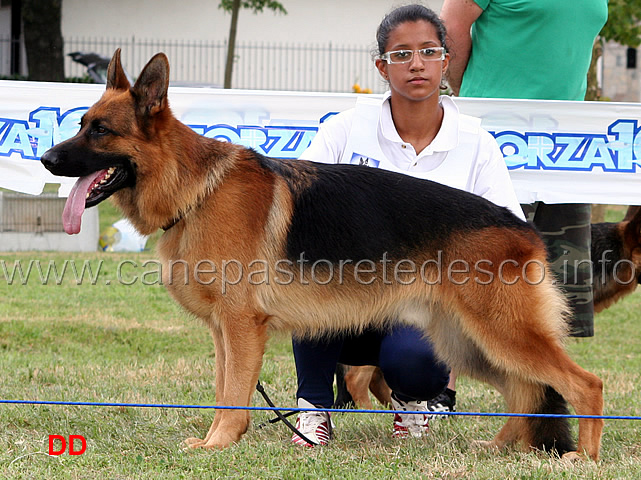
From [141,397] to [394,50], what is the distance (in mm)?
2324

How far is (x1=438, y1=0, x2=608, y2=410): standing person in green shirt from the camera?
433cm

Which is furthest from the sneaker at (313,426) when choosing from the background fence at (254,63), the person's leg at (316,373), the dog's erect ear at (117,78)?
the background fence at (254,63)

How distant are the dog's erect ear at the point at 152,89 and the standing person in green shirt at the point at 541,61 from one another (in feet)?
5.75

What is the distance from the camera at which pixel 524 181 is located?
202 inches

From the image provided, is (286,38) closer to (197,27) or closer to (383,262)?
(197,27)

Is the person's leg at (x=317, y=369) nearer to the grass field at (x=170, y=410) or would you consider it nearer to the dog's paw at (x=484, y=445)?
the grass field at (x=170, y=410)

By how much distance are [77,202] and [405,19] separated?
170 cm

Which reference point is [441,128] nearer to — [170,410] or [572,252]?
[572,252]

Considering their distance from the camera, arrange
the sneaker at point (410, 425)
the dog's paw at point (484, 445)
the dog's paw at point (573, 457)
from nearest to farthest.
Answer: the dog's paw at point (573, 457) < the dog's paw at point (484, 445) < the sneaker at point (410, 425)

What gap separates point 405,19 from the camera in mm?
3658

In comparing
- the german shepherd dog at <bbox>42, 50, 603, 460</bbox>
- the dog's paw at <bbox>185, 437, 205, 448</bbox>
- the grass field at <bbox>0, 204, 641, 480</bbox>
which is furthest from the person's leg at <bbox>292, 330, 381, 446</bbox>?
the dog's paw at <bbox>185, 437, 205, 448</bbox>

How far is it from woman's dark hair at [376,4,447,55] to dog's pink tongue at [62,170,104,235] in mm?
1459

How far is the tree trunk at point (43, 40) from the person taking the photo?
17.0 m

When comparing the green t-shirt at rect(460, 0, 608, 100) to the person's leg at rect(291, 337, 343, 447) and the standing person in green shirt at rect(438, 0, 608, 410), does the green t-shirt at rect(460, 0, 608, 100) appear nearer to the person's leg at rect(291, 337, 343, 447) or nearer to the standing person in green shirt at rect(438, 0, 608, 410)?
the standing person in green shirt at rect(438, 0, 608, 410)
